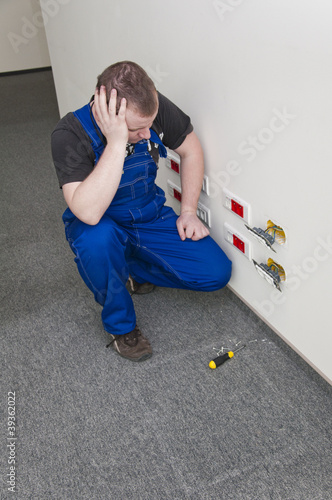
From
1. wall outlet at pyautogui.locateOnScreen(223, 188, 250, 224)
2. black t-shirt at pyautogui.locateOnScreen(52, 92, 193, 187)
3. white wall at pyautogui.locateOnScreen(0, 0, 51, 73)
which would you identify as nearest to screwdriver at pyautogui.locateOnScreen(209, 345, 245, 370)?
wall outlet at pyautogui.locateOnScreen(223, 188, 250, 224)

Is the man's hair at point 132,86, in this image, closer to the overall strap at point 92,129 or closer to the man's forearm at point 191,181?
the overall strap at point 92,129

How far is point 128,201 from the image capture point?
67.1 inches

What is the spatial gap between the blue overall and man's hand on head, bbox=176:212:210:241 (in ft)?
0.06

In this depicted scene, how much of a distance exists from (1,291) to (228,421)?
1041 millimetres

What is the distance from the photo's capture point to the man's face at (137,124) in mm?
1434

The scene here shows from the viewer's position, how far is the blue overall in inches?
62.7

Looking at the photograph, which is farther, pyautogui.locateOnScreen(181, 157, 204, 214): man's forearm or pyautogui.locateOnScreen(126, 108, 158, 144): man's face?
pyautogui.locateOnScreen(181, 157, 204, 214): man's forearm

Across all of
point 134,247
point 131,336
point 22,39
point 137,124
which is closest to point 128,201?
point 134,247

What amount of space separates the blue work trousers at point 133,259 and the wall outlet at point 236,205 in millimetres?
157

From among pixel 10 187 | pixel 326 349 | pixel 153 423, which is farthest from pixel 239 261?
pixel 10 187

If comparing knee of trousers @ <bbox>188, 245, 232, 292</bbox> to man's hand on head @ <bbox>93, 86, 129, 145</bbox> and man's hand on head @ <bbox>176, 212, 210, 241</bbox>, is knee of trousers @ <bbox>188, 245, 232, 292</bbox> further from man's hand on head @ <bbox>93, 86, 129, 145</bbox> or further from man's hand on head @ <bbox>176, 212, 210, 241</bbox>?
man's hand on head @ <bbox>93, 86, 129, 145</bbox>

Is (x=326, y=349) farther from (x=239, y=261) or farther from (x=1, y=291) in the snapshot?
(x=1, y=291)

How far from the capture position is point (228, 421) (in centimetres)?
146

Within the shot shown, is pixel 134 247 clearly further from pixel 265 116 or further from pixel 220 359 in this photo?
pixel 265 116
